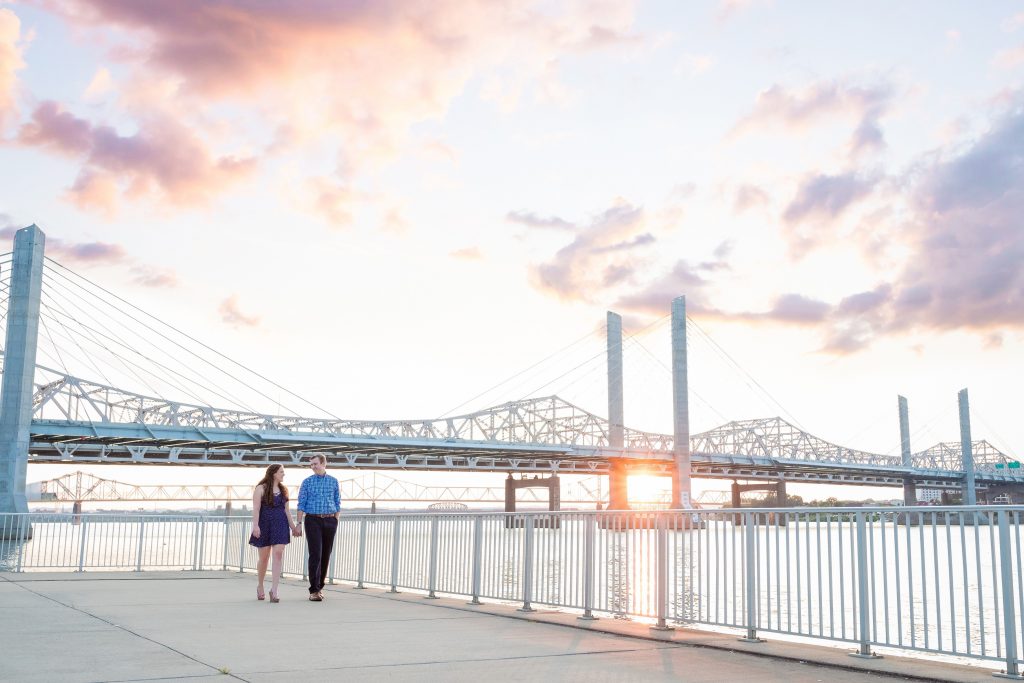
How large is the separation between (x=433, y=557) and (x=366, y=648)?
4458mm

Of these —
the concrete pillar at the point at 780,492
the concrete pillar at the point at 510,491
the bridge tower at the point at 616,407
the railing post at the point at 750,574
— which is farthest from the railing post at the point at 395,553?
the concrete pillar at the point at 780,492

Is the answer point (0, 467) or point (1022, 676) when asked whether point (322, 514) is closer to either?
point (1022, 676)

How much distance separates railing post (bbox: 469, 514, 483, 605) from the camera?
1021cm

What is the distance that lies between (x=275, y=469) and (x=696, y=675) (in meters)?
5.91

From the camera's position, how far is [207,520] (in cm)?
1673

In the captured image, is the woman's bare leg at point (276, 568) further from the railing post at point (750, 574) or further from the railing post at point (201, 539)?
the railing post at point (201, 539)

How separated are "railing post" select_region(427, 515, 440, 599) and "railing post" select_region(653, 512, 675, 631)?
11.2ft

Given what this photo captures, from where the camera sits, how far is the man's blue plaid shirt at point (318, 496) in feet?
35.6

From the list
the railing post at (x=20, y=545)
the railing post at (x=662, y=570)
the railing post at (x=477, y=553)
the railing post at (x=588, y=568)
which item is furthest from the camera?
the railing post at (x=20, y=545)

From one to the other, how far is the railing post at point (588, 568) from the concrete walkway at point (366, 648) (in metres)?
0.24

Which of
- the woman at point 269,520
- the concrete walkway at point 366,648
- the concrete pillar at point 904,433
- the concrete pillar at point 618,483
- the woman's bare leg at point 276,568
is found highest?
the concrete pillar at point 904,433

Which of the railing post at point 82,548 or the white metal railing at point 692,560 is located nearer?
the white metal railing at point 692,560

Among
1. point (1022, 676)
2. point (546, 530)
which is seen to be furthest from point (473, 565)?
point (1022, 676)

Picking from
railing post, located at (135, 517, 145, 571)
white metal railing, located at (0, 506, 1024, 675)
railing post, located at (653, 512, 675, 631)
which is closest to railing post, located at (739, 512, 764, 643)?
white metal railing, located at (0, 506, 1024, 675)
